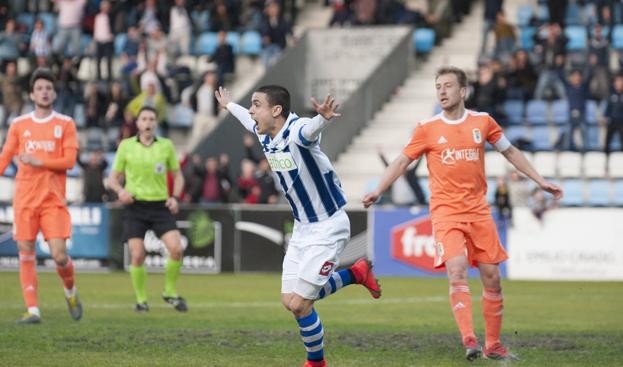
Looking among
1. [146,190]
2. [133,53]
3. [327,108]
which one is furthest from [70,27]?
[327,108]

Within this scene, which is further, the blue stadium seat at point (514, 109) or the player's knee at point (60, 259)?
the blue stadium seat at point (514, 109)

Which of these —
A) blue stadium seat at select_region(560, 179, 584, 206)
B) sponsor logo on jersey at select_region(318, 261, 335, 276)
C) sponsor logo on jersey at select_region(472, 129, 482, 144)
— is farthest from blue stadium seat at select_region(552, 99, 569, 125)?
sponsor logo on jersey at select_region(318, 261, 335, 276)

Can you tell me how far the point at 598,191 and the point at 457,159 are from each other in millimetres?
16164

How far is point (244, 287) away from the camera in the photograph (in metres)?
21.9

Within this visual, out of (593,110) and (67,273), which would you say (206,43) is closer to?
(593,110)

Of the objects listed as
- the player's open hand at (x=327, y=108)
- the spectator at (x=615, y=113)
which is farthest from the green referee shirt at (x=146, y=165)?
the spectator at (x=615, y=113)

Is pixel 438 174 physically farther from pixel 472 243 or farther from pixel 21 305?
pixel 21 305

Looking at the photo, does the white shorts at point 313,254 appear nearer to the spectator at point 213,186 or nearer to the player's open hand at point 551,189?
the player's open hand at point 551,189

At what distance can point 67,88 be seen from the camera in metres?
31.9

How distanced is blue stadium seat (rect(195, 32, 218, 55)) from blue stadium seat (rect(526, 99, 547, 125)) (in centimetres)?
961

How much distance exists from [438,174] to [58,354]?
12.4 feet

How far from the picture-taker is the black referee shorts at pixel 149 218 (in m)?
16.6

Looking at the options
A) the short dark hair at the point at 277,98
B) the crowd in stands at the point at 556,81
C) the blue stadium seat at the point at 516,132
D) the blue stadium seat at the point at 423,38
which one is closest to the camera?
the short dark hair at the point at 277,98

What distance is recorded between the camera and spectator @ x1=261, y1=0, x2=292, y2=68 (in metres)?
32.5
